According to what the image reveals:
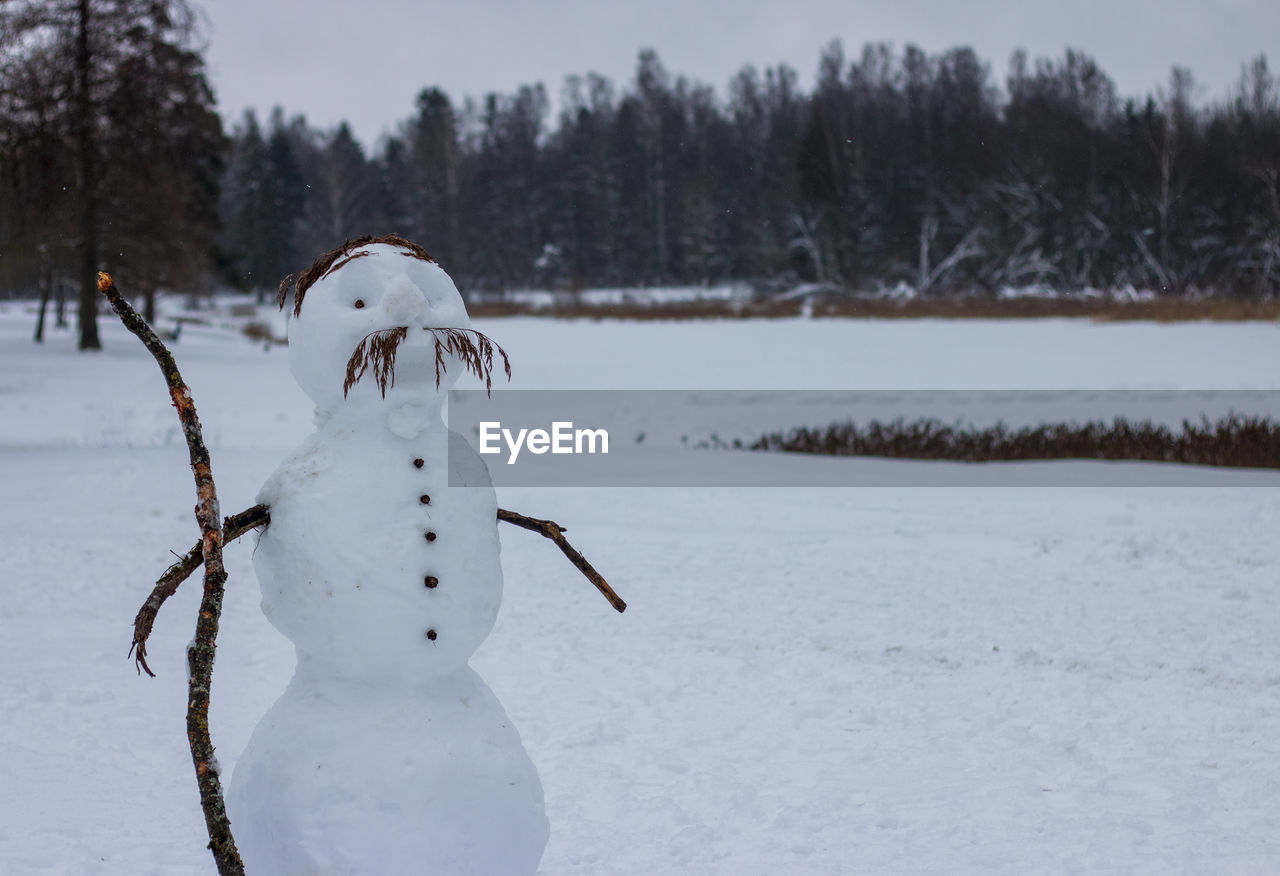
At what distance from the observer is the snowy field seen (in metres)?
3.44

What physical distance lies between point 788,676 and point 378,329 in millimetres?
3306

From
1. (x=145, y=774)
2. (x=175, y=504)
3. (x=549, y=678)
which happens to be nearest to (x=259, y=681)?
(x=145, y=774)

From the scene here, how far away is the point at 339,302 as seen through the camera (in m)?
2.23

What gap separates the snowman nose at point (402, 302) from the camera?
217 cm

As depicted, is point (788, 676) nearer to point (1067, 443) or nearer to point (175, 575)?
point (175, 575)

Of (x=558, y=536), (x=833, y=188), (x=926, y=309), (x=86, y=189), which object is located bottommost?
(x=558, y=536)

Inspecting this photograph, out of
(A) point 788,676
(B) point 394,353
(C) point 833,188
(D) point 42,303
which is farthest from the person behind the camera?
(C) point 833,188

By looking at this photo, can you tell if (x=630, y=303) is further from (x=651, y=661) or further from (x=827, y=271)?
(x=651, y=661)

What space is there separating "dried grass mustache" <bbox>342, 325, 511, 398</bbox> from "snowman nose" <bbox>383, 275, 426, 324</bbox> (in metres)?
0.03

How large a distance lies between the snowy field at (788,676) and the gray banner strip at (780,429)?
719 millimetres

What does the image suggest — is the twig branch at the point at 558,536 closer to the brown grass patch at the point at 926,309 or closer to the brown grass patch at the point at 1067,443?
the brown grass patch at the point at 1067,443

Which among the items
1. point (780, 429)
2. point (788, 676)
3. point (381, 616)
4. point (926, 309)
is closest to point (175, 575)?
point (381, 616)

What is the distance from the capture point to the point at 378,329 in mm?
2172

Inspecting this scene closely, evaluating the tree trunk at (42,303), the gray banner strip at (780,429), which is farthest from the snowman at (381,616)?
the tree trunk at (42,303)
